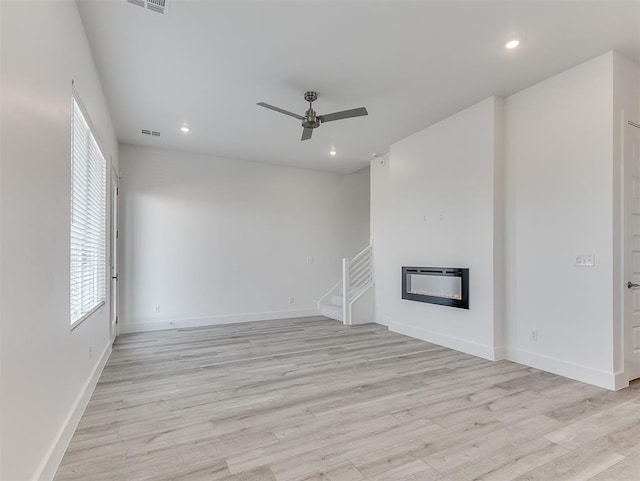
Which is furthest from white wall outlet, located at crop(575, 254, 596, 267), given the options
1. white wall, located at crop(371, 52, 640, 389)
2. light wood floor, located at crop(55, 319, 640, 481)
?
light wood floor, located at crop(55, 319, 640, 481)

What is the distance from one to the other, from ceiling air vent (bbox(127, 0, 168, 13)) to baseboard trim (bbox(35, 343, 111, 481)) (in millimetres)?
2940

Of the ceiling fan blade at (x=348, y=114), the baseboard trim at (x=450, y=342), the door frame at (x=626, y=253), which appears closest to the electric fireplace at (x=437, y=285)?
the baseboard trim at (x=450, y=342)

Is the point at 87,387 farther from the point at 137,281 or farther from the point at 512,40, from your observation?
the point at 512,40

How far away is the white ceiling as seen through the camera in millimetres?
2633

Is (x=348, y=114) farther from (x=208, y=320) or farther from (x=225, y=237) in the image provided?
(x=208, y=320)

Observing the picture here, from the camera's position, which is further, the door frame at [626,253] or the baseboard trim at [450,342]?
the baseboard trim at [450,342]

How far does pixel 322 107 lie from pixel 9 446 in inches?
159

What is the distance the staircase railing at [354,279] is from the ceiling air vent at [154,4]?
15.0ft

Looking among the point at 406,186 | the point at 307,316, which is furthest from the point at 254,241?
the point at 406,186

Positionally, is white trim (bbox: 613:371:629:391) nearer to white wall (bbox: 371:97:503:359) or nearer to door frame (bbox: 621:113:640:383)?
door frame (bbox: 621:113:640:383)

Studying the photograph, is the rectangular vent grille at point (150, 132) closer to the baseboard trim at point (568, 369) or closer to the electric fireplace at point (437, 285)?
the electric fireplace at point (437, 285)

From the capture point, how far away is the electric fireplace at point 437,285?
14.2ft

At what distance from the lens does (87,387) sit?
2.95 m

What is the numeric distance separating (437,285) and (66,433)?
13.6 ft
